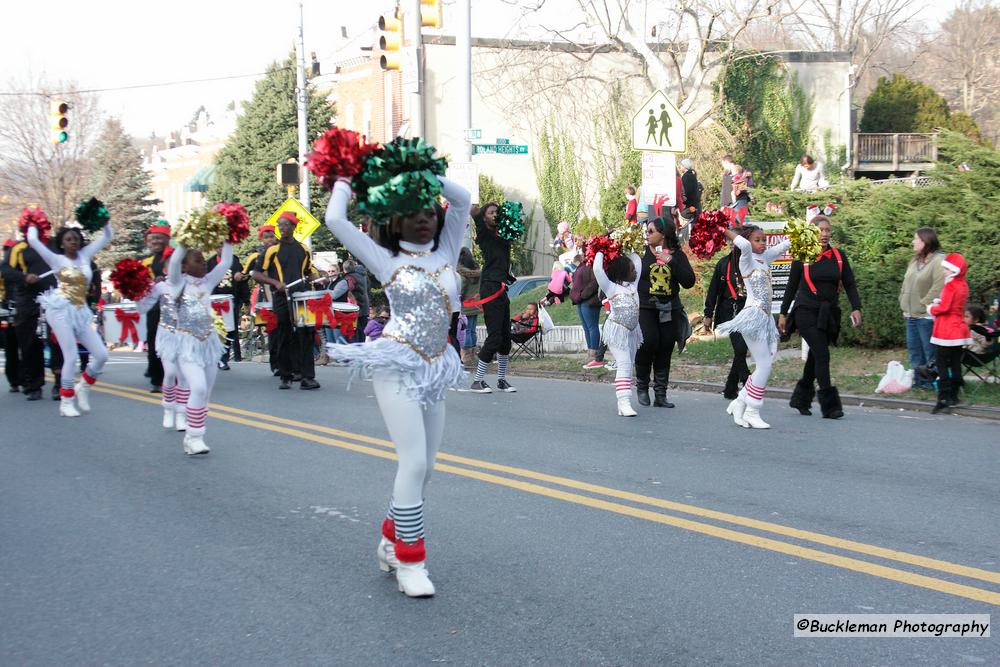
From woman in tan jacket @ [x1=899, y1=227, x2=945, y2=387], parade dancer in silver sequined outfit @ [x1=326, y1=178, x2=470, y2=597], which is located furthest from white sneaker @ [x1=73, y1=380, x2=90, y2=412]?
woman in tan jacket @ [x1=899, y1=227, x2=945, y2=387]

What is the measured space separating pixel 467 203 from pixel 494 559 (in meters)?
1.90

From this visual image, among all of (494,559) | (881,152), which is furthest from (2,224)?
(494,559)

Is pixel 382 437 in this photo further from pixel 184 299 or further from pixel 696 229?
pixel 696 229

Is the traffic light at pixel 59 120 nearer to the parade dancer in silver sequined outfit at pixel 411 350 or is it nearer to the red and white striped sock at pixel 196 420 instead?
the red and white striped sock at pixel 196 420

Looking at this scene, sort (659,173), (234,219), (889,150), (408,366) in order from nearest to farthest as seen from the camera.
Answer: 1. (408,366)
2. (234,219)
3. (659,173)
4. (889,150)

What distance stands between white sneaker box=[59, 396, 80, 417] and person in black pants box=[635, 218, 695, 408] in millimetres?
6285

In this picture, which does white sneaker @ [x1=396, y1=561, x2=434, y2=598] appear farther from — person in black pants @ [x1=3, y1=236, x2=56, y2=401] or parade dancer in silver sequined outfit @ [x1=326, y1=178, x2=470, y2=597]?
person in black pants @ [x1=3, y1=236, x2=56, y2=401]

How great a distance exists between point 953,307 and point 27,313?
11037 millimetres

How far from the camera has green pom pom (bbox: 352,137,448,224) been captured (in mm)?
5344

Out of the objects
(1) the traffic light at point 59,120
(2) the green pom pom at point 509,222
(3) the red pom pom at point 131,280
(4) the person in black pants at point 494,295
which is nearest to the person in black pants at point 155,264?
(3) the red pom pom at point 131,280

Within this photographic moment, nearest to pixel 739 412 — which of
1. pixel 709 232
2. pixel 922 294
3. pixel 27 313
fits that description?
pixel 709 232

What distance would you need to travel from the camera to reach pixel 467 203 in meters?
5.86

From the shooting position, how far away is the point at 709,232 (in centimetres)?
1080

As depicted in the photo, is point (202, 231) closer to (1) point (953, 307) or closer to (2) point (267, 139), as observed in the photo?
(1) point (953, 307)
